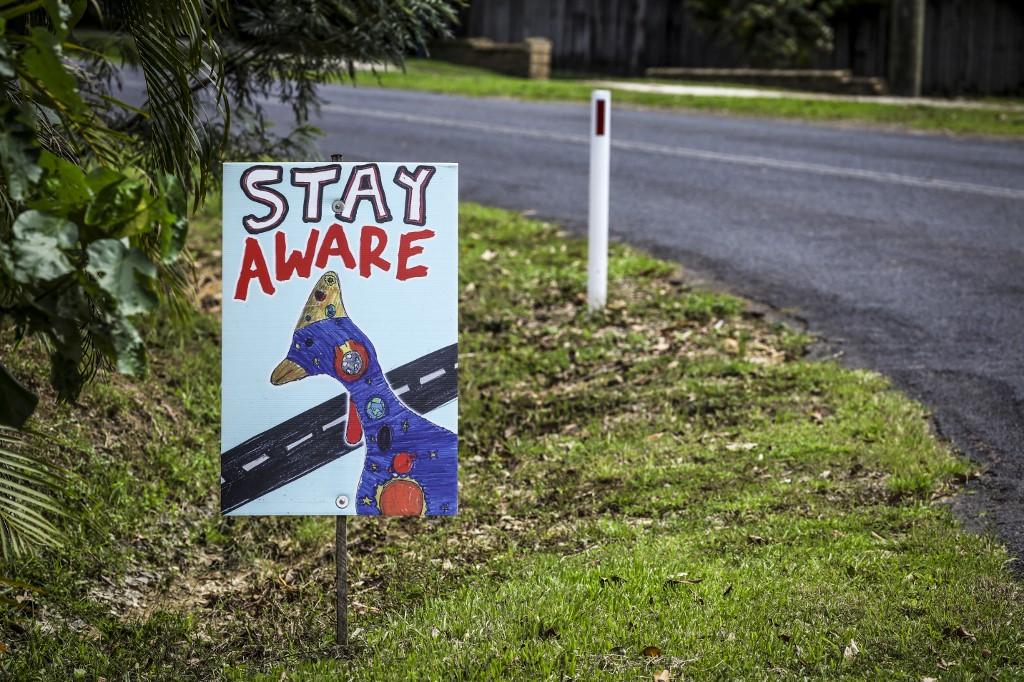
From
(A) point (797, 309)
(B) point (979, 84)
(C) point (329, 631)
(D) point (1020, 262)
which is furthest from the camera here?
(B) point (979, 84)

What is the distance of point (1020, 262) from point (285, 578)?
18.0 ft

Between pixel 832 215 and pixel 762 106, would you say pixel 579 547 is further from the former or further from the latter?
pixel 762 106

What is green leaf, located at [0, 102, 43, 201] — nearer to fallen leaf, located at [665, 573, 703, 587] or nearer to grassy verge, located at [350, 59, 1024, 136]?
fallen leaf, located at [665, 573, 703, 587]

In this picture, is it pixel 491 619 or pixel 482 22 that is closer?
pixel 491 619

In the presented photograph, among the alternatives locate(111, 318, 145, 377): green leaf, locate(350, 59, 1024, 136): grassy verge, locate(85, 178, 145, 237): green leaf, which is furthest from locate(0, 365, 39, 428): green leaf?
A: locate(350, 59, 1024, 136): grassy verge

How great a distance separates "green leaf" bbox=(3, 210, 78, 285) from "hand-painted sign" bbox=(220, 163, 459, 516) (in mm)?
1239

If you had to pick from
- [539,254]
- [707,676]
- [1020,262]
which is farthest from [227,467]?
[1020,262]

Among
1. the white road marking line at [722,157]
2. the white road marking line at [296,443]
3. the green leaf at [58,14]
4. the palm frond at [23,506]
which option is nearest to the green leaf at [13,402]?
the green leaf at [58,14]

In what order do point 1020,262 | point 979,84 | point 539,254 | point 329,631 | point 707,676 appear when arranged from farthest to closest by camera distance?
point 979,84 → point 539,254 → point 1020,262 → point 329,631 → point 707,676

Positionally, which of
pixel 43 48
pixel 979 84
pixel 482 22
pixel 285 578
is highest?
pixel 482 22

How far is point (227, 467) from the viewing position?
3.54 metres

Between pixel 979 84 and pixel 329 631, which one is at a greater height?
pixel 979 84

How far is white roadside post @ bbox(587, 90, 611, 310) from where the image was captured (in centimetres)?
687

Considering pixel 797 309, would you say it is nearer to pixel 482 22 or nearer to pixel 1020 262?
pixel 1020 262
